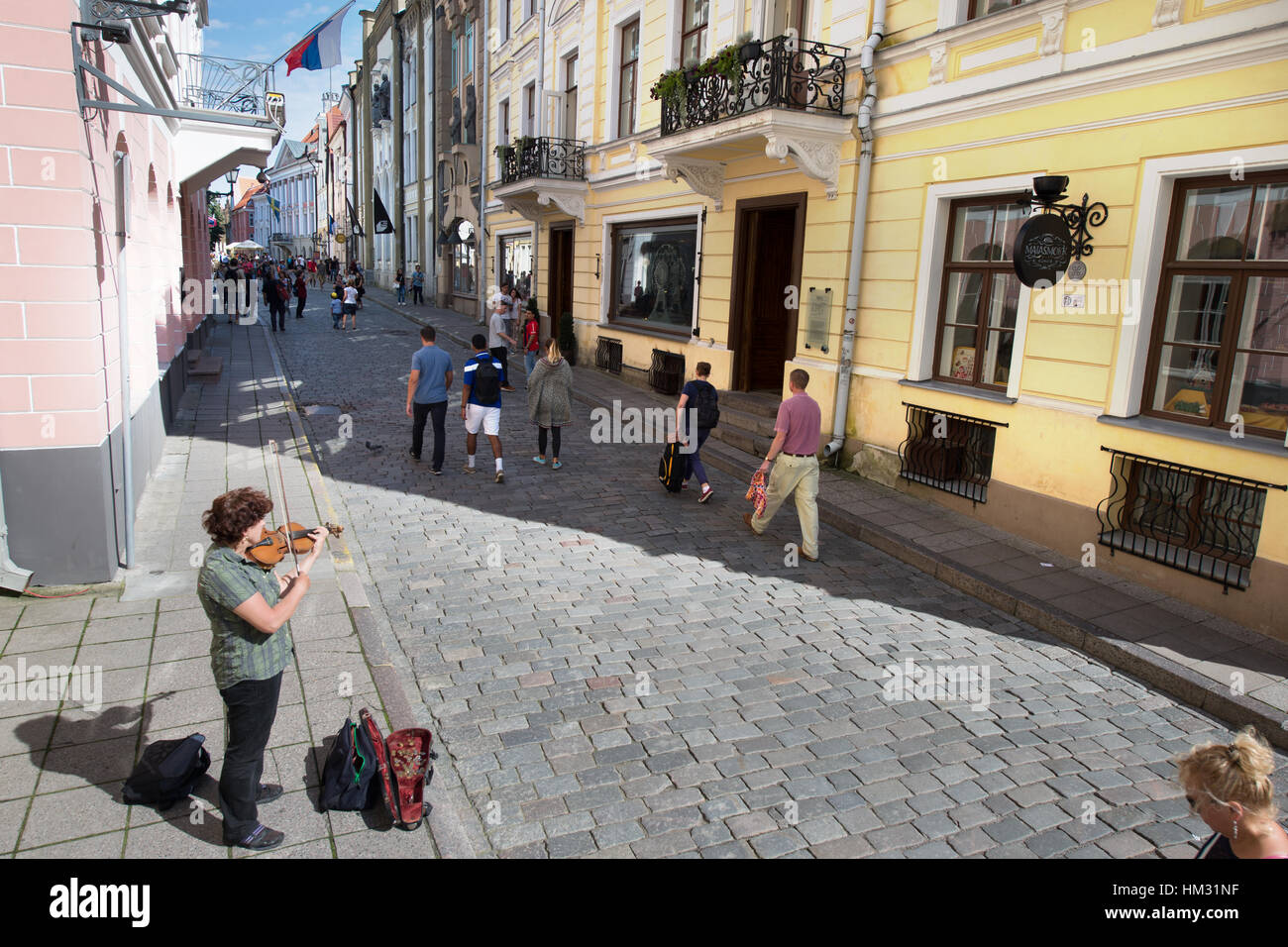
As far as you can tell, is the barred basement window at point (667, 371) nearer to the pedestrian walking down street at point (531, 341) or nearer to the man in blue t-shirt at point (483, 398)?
the pedestrian walking down street at point (531, 341)

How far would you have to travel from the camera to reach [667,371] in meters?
15.9

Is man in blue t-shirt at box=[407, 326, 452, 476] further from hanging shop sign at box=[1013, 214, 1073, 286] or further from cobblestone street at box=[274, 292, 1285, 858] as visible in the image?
hanging shop sign at box=[1013, 214, 1073, 286]

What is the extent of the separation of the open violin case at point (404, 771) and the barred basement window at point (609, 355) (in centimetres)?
1449

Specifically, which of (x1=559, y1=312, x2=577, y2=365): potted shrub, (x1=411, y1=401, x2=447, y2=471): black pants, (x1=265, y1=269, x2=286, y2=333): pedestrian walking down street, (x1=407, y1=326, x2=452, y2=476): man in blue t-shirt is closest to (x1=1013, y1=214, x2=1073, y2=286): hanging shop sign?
(x1=407, y1=326, x2=452, y2=476): man in blue t-shirt

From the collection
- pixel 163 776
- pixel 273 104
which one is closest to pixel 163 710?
pixel 163 776

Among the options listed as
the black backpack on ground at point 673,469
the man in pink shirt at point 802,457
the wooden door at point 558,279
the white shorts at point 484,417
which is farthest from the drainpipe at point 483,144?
the man in pink shirt at point 802,457

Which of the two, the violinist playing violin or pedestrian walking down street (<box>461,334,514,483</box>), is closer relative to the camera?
the violinist playing violin

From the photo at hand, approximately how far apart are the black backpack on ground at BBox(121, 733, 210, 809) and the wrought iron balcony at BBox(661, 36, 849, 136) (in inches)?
380

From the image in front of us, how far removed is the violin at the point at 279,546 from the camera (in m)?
3.59

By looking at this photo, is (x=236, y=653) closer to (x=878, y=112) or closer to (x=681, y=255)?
(x=878, y=112)

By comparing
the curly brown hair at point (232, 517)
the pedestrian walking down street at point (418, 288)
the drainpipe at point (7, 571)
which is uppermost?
the pedestrian walking down street at point (418, 288)

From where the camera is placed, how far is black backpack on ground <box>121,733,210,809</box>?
3871mm

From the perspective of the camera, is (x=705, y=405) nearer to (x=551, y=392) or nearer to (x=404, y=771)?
(x=551, y=392)

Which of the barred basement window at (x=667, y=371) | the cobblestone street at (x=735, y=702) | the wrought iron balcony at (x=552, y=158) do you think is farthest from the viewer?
the wrought iron balcony at (x=552, y=158)
